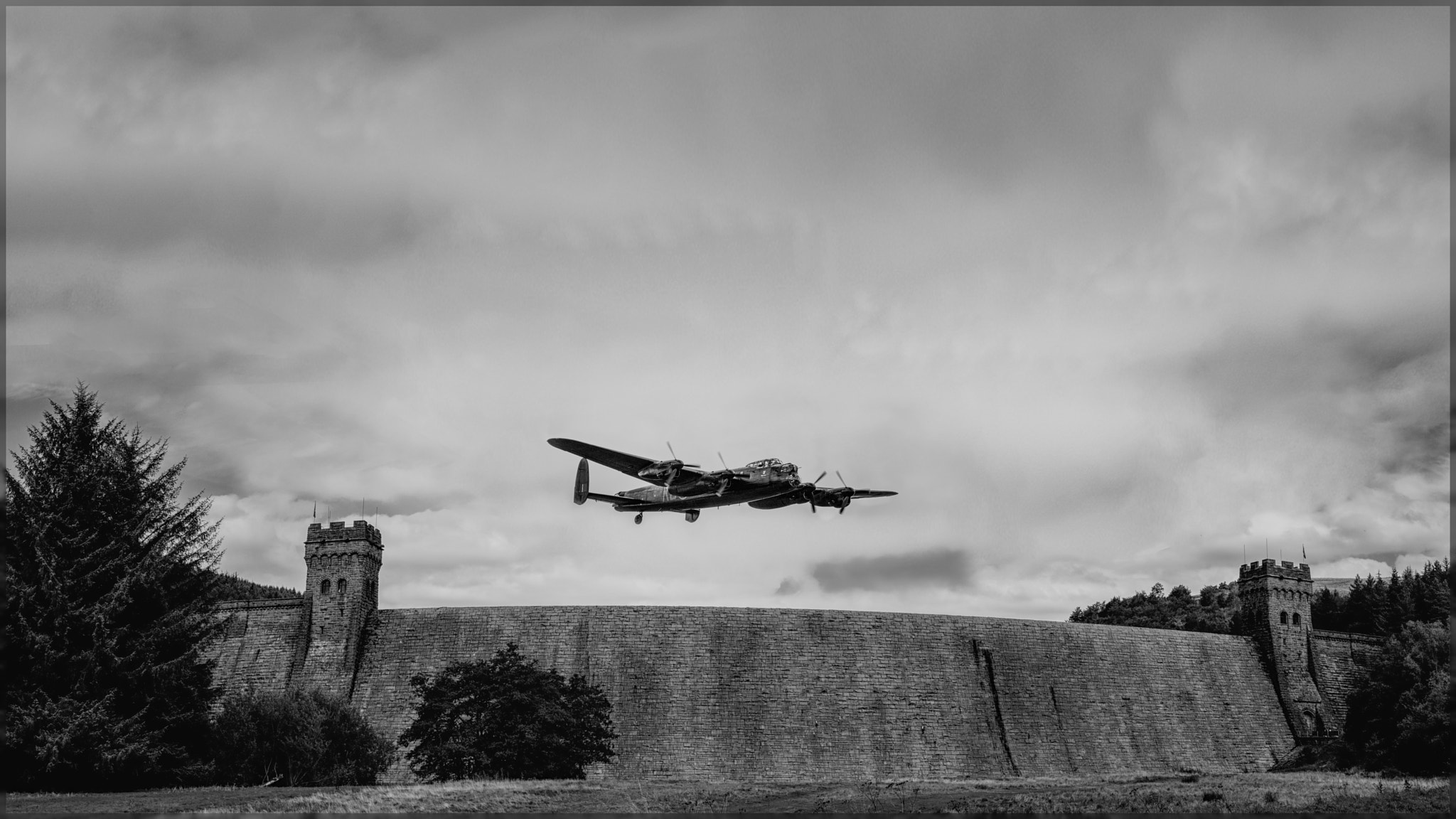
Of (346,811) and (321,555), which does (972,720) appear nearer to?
(321,555)

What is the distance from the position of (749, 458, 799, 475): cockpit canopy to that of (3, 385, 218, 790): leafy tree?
70.8 feet

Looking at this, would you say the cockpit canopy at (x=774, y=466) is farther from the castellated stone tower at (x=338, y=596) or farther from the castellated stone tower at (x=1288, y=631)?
the castellated stone tower at (x=1288, y=631)

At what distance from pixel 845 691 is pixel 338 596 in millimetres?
30015

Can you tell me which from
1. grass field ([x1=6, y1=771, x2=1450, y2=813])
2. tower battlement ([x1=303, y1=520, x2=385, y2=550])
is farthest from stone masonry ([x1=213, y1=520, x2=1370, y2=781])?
grass field ([x1=6, y1=771, x2=1450, y2=813])

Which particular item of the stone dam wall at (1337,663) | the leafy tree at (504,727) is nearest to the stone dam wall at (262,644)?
the leafy tree at (504,727)

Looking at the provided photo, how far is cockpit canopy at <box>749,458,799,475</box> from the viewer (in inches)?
1806

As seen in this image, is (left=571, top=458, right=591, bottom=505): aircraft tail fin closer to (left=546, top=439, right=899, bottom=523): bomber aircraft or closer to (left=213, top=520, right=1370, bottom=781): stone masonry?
(left=546, top=439, right=899, bottom=523): bomber aircraft

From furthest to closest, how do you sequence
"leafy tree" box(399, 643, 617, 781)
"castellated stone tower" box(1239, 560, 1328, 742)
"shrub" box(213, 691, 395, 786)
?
"castellated stone tower" box(1239, 560, 1328, 742) → "shrub" box(213, 691, 395, 786) → "leafy tree" box(399, 643, 617, 781)

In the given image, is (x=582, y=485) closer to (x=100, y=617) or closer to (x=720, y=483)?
(x=720, y=483)

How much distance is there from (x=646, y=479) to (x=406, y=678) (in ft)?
92.8

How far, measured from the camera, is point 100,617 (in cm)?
4244

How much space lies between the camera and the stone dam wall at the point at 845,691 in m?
65.4

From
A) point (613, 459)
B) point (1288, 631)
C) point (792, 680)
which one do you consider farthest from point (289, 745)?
point (1288, 631)

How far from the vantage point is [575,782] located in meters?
43.8
